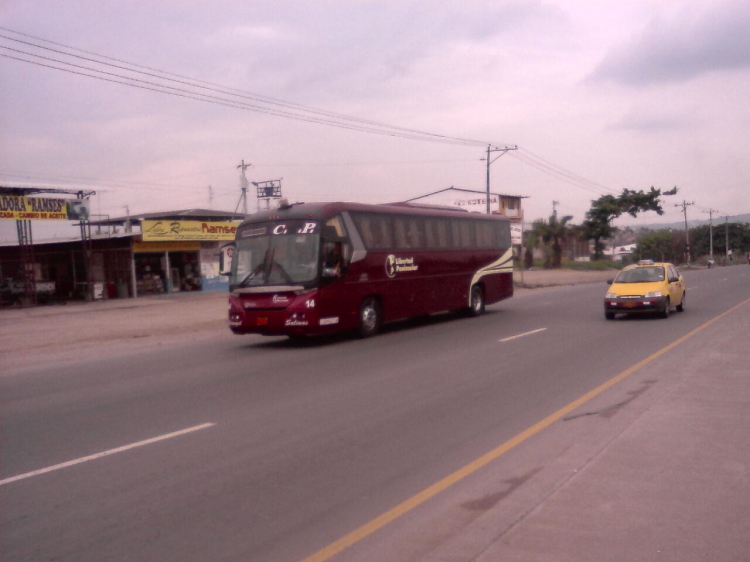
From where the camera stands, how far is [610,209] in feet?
243

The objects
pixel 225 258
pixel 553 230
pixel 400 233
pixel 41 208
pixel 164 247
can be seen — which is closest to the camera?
pixel 225 258

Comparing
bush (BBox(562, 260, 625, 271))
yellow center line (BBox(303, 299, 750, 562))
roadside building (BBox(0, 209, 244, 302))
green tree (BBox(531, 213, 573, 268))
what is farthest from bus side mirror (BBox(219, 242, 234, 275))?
bush (BBox(562, 260, 625, 271))

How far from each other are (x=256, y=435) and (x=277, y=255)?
8699mm

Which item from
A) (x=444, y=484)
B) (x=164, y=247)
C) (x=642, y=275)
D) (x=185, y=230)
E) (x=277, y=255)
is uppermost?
(x=185, y=230)

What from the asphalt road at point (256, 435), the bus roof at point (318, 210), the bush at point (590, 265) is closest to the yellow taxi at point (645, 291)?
the asphalt road at point (256, 435)

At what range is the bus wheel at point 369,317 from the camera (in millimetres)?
17266

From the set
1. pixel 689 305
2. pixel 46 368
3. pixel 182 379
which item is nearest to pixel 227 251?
pixel 46 368

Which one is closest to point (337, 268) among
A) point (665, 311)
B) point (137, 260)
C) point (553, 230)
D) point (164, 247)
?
point (665, 311)

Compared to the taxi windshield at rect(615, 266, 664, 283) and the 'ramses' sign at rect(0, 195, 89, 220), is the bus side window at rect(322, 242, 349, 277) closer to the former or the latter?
the taxi windshield at rect(615, 266, 664, 283)

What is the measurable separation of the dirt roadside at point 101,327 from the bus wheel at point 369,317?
4.65 m

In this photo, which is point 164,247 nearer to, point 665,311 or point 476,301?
point 476,301

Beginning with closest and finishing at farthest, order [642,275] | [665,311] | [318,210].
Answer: [318,210] < [665,311] < [642,275]

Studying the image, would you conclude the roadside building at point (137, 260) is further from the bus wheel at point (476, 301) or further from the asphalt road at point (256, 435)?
the asphalt road at point (256, 435)

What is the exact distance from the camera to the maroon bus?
15.7m
